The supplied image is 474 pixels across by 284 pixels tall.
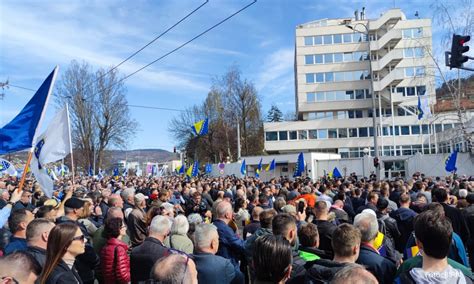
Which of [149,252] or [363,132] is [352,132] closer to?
[363,132]

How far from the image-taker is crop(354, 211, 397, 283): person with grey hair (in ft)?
12.8

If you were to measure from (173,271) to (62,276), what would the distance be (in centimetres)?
132

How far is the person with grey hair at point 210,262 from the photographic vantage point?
408 centimetres

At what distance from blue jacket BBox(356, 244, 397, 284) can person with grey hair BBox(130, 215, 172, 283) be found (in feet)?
6.99

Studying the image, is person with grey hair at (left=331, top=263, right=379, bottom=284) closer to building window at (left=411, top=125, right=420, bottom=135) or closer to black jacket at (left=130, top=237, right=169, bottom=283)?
black jacket at (left=130, top=237, right=169, bottom=283)

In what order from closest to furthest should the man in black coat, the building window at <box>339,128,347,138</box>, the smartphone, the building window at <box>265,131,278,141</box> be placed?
the man in black coat
the smartphone
the building window at <box>339,128,347,138</box>
the building window at <box>265,131,278,141</box>

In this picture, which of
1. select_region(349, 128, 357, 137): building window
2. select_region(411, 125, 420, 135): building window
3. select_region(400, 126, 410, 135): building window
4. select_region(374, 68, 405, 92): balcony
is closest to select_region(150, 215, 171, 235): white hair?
select_region(374, 68, 405, 92): balcony

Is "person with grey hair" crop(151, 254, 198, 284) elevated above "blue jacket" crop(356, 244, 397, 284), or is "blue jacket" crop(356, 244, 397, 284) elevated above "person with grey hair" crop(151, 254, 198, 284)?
"person with grey hair" crop(151, 254, 198, 284)

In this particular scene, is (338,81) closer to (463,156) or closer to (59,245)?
(463,156)

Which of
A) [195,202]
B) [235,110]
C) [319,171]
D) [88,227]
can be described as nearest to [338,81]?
[235,110]

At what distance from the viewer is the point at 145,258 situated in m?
4.65

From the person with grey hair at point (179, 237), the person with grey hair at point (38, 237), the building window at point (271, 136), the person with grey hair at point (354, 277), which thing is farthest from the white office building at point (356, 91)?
the person with grey hair at point (354, 277)

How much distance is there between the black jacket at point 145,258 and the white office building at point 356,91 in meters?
50.9

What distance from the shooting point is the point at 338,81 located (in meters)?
58.8
